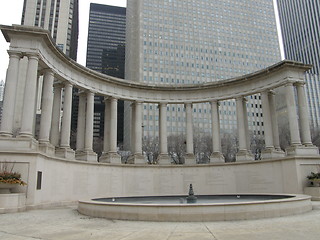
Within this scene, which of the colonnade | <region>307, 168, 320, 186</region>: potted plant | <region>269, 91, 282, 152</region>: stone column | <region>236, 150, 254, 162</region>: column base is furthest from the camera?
<region>269, 91, 282, 152</region>: stone column

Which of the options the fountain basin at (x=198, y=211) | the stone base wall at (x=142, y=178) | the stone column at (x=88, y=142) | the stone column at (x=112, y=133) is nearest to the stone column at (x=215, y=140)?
the stone base wall at (x=142, y=178)

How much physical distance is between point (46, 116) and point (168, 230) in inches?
1051

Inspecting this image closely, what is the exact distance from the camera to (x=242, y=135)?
47156 millimetres

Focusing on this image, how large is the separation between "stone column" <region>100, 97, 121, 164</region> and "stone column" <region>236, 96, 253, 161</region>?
2041 cm

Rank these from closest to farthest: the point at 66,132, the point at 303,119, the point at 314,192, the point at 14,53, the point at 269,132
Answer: the point at 14,53
the point at 314,192
the point at 66,132
the point at 303,119
the point at 269,132

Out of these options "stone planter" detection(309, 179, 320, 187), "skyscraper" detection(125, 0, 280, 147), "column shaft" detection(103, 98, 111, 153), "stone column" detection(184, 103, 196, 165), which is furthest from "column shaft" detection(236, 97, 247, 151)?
"skyscraper" detection(125, 0, 280, 147)

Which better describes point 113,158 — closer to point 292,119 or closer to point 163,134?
point 163,134

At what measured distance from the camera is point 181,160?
9475 cm

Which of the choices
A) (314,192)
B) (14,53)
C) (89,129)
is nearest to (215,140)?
(314,192)

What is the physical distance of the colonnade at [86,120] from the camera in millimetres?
32469

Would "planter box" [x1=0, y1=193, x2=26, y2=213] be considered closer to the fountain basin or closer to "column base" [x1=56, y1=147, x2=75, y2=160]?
the fountain basin

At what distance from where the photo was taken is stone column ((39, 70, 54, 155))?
1387 inches

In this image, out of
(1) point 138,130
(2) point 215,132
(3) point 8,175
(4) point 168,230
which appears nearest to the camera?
(4) point 168,230

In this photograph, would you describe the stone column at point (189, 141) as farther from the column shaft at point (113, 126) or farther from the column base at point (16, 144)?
the column base at point (16, 144)
